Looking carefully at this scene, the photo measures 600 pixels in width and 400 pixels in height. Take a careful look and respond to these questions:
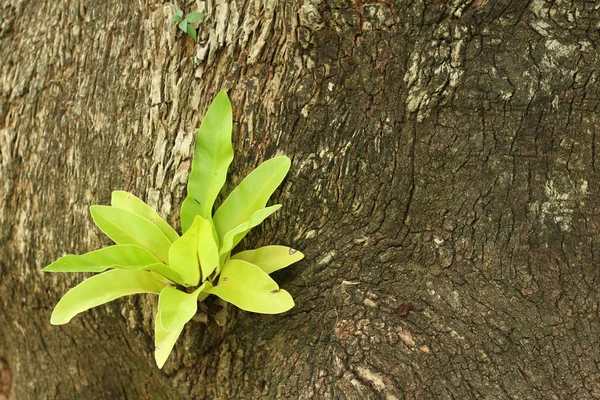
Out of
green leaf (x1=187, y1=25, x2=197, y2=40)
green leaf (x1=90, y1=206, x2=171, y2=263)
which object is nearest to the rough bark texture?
green leaf (x1=187, y1=25, x2=197, y2=40)

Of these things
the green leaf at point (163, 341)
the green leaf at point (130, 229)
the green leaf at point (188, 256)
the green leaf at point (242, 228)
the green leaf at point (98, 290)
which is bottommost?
the green leaf at point (163, 341)

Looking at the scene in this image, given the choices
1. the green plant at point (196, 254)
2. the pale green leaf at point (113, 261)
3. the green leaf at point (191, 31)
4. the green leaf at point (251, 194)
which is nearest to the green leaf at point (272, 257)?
the green plant at point (196, 254)

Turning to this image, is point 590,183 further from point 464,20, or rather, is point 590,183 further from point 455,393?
point 455,393

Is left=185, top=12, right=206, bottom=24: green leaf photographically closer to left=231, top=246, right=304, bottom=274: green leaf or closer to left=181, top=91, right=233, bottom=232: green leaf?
left=181, top=91, right=233, bottom=232: green leaf

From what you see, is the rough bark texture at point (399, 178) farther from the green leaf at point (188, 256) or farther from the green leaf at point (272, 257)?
the green leaf at point (188, 256)

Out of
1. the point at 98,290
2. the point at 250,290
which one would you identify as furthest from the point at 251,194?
the point at 98,290

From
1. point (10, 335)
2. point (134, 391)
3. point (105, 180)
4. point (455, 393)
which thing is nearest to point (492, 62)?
point (455, 393)

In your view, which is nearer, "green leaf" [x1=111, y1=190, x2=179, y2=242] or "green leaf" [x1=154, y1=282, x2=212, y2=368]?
"green leaf" [x1=154, y1=282, x2=212, y2=368]
